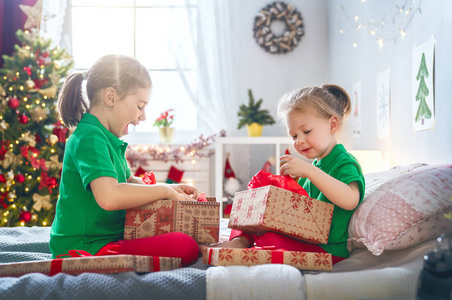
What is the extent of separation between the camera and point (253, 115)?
389cm

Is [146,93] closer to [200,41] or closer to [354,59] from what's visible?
[354,59]

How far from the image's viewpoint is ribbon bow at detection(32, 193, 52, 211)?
10.8 ft

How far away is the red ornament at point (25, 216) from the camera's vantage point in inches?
129

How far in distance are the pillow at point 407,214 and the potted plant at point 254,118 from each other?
250 centimetres

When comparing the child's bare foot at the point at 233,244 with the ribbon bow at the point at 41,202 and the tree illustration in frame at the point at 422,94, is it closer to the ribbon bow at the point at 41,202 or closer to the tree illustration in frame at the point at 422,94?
the tree illustration in frame at the point at 422,94

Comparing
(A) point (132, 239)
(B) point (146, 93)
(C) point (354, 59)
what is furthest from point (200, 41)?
(A) point (132, 239)

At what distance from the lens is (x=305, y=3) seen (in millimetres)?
4262

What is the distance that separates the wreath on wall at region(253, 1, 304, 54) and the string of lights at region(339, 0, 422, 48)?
856 mm

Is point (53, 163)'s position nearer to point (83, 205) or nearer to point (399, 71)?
point (83, 205)

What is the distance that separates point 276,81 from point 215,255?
319 cm

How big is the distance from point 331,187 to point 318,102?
1.22ft

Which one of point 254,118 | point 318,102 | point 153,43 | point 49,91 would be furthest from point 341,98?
point 153,43

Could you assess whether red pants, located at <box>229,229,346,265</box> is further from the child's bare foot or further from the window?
the window

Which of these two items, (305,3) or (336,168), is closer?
(336,168)
